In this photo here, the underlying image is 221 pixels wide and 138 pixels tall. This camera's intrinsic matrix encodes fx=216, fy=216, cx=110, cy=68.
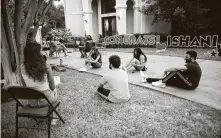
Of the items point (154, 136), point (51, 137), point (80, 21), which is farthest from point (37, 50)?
point (80, 21)

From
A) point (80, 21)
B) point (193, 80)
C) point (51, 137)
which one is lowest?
point (51, 137)

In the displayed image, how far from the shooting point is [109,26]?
2172 centimetres

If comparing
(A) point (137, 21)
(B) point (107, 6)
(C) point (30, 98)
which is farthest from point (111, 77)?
(B) point (107, 6)

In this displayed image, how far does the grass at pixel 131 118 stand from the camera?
11.5 feet

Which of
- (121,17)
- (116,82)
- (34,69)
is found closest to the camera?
(34,69)

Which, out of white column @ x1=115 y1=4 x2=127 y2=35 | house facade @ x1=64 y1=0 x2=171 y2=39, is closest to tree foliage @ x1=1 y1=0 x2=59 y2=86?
white column @ x1=115 y1=4 x2=127 y2=35

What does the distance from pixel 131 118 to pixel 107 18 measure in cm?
1873

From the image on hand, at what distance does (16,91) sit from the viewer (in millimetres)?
3027

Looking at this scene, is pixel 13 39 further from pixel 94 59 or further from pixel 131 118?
pixel 94 59

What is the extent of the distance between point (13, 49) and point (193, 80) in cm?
443

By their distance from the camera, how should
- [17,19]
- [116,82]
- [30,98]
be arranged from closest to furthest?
[30,98] < [116,82] < [17,19]

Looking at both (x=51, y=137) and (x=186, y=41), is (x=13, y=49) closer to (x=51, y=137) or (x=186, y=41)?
(x=51, y=137)

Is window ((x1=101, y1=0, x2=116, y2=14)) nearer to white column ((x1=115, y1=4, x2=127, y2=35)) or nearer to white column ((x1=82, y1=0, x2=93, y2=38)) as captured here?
white column ((x1=82, y1=0, x2=93, y2=38))

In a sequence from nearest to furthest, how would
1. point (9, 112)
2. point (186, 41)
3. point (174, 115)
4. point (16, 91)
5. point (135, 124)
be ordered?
point (16, 91) → point (135, 124) → point (174, 115) → point (9, 112) → point (186, 41)
